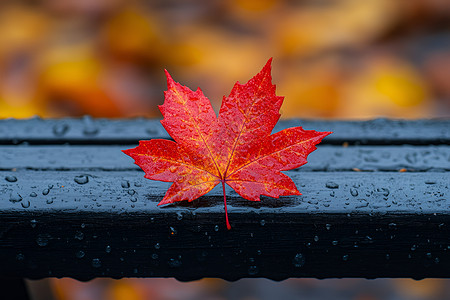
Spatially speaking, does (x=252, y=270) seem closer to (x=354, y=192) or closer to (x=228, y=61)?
(x=354, y=192)

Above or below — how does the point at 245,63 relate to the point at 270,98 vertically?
above

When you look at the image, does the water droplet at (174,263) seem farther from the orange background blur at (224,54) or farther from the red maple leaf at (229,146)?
the orange background blur at (224,54)

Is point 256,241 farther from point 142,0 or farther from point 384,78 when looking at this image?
point 142,0

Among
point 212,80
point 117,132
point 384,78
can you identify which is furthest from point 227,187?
point 384,78

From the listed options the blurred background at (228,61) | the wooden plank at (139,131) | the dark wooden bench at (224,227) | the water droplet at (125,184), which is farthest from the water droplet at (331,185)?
the blurred background at (228,61)

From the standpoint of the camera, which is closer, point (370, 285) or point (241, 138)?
point (241, 138)

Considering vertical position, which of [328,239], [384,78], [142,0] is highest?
[142,0]

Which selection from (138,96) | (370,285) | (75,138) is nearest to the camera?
(75,138)
